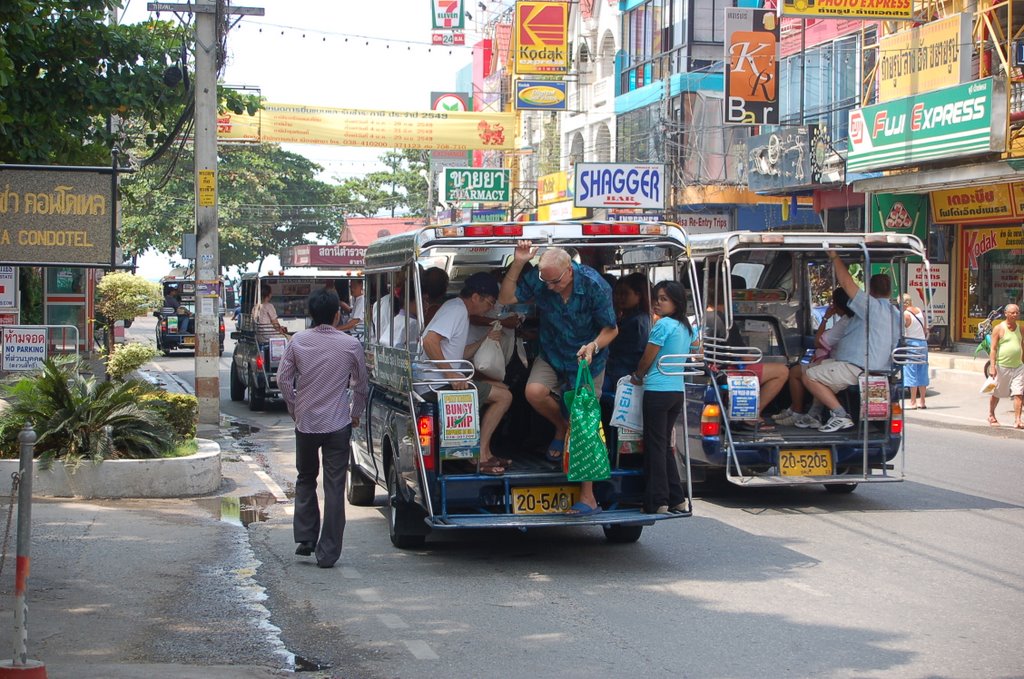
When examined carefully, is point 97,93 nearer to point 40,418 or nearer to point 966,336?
point 40,418

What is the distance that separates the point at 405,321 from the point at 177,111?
1085 cm

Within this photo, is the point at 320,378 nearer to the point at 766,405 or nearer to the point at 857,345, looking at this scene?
the point at 766,405

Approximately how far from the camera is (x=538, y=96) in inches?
1410

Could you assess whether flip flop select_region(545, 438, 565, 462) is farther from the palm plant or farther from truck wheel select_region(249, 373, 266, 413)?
truck wheel select_region(249, 373, 266, 413)

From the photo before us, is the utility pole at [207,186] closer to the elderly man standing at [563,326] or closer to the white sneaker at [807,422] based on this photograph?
the white sneaker at [807,422]

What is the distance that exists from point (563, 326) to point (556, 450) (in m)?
0.96

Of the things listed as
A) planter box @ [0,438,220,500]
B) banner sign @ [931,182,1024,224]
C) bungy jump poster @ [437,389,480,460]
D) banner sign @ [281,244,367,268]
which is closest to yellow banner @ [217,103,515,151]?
banner sign @ [281,244,367,268]

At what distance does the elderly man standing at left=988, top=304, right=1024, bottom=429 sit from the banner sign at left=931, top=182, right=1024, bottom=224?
239 inches

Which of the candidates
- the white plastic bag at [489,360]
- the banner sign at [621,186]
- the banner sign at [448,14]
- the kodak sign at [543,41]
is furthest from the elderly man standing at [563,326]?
the banner sign at [448,14]

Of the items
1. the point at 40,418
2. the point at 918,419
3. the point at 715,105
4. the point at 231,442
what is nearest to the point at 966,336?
the point at 918,419

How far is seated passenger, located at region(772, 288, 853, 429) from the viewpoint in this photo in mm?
12055

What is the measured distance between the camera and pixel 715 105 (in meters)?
35.1

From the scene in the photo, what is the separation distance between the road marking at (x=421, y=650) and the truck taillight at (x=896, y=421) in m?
6.06

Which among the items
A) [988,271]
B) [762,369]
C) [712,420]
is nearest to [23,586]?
Result: [712,420]
